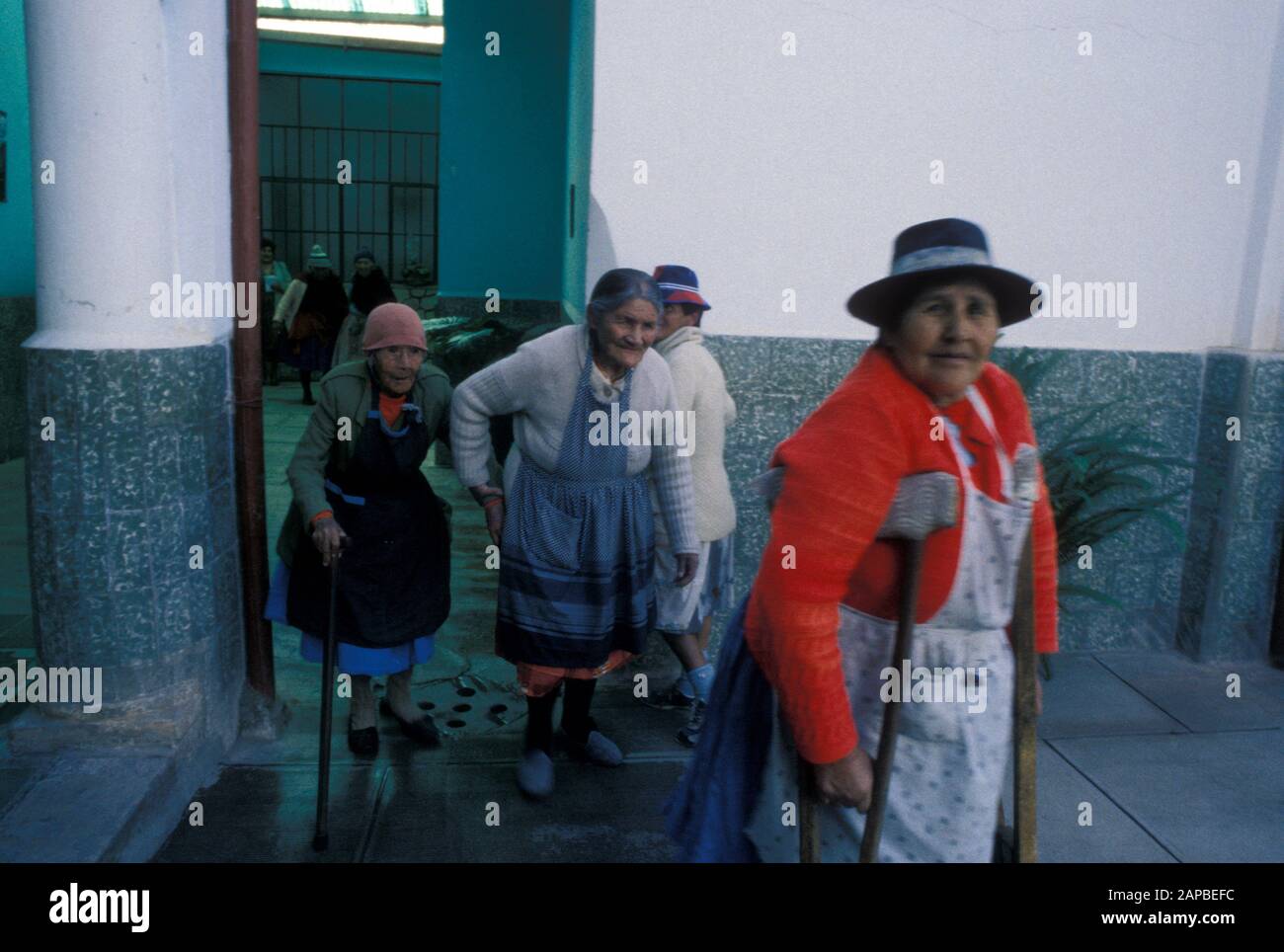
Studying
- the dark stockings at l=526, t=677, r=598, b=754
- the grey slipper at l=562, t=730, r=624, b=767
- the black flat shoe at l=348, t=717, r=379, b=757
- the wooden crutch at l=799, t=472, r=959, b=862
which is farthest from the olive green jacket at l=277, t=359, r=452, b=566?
the wooden crutch at l=799, t=472, r=959, b=862

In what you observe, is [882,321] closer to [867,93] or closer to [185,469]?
[185,469]

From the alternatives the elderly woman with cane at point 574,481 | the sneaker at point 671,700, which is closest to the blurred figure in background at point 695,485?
the sneaker at point 671,700

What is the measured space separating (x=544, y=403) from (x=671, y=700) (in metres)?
1.62

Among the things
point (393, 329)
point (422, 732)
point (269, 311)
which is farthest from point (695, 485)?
point (269, 311)

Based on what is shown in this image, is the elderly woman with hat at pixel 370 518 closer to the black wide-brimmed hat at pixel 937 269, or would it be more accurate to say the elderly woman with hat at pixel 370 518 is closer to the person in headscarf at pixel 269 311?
the black wide-brimmed hat at pixel 937 269

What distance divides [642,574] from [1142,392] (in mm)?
2672

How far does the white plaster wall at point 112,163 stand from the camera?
3188 millimetres

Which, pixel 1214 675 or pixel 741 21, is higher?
pixel 741 21

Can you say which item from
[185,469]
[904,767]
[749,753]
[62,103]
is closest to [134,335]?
[185,469]

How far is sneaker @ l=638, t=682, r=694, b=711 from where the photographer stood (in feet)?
14.7

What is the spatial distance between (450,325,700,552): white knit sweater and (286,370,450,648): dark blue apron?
0.81 feet

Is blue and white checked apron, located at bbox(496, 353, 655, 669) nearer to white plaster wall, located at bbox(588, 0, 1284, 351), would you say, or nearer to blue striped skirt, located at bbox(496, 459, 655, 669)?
blue striped skirt, located at bbox(496, 459, 655, 669)

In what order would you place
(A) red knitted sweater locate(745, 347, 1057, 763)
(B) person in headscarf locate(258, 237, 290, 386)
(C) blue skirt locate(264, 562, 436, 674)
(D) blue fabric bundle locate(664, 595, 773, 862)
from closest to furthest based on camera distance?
1. (A) red knitted sweater locate(745, 347, 1057, 763)
2. (D) blue fabric bundle locate(664, 595, 773, 862)
3. (C) blue skirt locate(264, 562, 436, 674)
4. (B) person in headscarf locate(258, 237, 290, 386)
